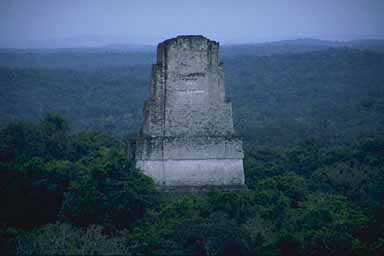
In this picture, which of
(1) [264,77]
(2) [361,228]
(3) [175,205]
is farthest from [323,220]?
(1) [264,77]

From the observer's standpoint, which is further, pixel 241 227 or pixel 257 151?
pixel 257 151

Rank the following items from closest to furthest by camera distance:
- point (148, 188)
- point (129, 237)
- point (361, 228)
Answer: point (129, 237), point (361, 228), point (148, 188)

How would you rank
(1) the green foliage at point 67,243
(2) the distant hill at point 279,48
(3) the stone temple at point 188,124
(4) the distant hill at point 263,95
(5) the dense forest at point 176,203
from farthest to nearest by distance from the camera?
(2) the distant hill at point 279,48
(4) the distant hill at point 263,95
(3) the stone temple at point 188,124
(5) the dense forest at point 176,203
(1) the green foliage at point 67,243

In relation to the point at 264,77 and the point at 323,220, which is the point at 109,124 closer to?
the point at 264,77

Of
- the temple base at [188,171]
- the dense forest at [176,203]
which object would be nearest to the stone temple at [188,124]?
the temple base at [188,171]

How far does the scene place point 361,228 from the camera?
52.2 feet

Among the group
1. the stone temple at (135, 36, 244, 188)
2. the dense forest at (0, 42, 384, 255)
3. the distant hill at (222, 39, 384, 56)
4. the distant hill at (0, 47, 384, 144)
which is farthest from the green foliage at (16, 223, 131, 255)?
the distant hill at (222, 39, 384, 56)

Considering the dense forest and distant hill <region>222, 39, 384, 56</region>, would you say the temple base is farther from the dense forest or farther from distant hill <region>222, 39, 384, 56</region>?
distant hill <region>222, 39, 384, 56</region>

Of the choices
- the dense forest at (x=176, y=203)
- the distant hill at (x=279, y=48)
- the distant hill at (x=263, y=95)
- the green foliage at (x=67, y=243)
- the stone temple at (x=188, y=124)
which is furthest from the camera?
the distant hill at (x=279, y=48)

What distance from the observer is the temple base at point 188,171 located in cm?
1789

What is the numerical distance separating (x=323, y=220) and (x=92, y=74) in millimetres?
73581

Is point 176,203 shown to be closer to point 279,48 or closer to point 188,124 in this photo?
point 188,124

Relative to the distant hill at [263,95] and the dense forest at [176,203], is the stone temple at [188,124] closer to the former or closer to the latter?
the dense forest at [176,203]

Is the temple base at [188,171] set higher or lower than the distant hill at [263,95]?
higher
